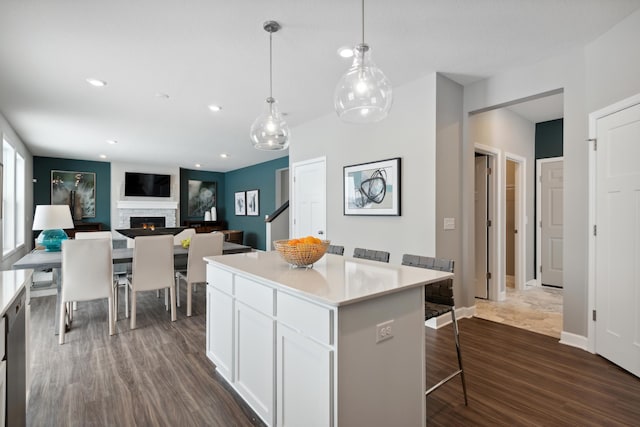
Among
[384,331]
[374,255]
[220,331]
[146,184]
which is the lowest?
[220,331]

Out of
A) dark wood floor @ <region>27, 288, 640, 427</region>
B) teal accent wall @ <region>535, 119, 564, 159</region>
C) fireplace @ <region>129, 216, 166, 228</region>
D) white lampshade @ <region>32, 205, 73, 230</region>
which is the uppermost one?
teal accent wall @ <region>535, 119, 564, 159</region>

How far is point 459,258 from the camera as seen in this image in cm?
363

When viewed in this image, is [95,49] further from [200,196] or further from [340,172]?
[200,196]

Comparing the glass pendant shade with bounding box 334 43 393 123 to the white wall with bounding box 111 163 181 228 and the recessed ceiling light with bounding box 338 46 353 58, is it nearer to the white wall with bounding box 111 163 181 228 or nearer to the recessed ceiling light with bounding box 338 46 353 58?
the recessed ceiling light with bounding box 338 46 353 58

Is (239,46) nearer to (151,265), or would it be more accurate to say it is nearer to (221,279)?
(221,279)

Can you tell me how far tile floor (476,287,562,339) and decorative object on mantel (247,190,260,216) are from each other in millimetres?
6240

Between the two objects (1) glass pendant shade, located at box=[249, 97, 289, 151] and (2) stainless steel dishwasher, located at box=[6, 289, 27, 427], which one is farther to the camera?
(1) glass pendant shade, located at box=[249, 97, 289, 151]

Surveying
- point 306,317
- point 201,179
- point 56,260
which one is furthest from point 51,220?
point 201,179

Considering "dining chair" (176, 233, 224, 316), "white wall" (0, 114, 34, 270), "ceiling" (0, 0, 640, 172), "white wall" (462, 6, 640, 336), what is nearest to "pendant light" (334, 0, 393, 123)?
"ceiling" (0, 0, 640, 172)

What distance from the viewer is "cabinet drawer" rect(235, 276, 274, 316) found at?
1.76m

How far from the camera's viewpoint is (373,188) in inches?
156

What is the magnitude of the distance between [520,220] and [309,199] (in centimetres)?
319

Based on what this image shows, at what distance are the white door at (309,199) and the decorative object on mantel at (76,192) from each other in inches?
253

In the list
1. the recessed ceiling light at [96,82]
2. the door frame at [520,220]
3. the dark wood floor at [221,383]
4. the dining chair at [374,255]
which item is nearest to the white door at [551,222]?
the door frame at [520,220]
